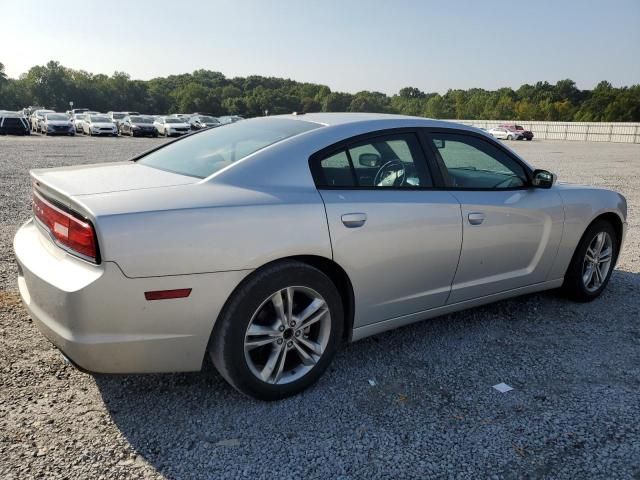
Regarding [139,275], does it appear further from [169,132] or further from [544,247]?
[169,132]

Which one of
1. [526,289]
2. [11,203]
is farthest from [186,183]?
[11,203]

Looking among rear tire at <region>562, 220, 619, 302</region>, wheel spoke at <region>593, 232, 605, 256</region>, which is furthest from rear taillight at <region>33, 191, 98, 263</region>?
wheel spoke at <region>593, 232, 605, 256</region>

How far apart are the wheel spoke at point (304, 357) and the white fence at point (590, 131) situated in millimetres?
44343

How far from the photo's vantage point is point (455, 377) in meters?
3.23

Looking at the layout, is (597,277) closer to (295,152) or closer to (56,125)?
(295,152)

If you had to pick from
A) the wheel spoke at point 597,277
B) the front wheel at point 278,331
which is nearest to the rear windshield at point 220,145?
the front wheel at point 278,331

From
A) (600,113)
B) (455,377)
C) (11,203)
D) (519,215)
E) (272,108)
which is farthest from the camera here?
(272,108)

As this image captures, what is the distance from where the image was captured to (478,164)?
399cm

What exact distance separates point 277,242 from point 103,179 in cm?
109

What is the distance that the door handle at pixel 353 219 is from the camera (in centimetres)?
292

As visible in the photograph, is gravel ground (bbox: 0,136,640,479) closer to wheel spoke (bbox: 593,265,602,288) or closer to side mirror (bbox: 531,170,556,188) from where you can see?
wheel spoke (bbox: 593,265,602,288)

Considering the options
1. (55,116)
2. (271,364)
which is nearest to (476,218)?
(271,364)

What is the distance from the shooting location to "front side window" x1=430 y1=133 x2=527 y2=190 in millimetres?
3668

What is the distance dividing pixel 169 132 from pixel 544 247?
37.0m
